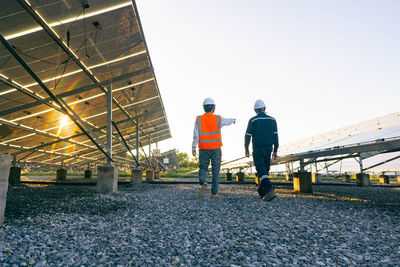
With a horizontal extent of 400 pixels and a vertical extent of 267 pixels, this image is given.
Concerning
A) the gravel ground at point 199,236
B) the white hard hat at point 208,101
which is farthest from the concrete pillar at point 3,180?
the white hard hat at point 208,101

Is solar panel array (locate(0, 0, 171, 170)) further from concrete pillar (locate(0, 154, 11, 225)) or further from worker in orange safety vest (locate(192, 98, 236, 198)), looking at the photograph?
worker in orange safety vest (locate(192, 98, 236, 198))

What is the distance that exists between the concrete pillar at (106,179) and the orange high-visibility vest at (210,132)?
328 centimetres

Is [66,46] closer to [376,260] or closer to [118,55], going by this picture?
[118,55]

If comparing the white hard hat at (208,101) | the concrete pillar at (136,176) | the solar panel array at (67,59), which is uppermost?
the solar panel array at (67,59)

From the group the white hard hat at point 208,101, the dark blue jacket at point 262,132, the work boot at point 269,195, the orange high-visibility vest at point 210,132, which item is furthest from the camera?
the white hard hat at point 208,101

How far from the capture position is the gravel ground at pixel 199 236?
221cm

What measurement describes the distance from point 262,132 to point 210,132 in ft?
4.57

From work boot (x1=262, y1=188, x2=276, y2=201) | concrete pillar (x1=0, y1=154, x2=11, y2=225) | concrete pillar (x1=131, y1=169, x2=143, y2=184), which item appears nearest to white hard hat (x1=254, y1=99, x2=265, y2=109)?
work boot (x1=262, y1=188, x2=276, y2=201)

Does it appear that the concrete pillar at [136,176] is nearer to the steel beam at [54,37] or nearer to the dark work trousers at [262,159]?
the steel beam at [54,37]

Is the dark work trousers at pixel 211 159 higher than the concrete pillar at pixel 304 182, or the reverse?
the dark work trousers at pixel 211 159

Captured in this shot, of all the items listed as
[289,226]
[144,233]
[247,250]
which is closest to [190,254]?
[247,250]

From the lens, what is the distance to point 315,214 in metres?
4.09

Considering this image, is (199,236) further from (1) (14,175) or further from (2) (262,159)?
(1) (14,175)

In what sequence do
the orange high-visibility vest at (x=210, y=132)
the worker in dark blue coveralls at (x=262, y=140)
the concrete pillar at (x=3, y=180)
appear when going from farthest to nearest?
the orange high-visibility vest at (x=210, y=132) < the worker in dark blue coveralls at (x=262, y=140) < the concrete pillar at (x=3, y=180)
